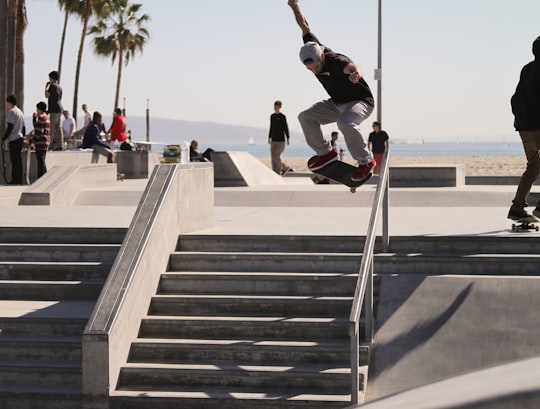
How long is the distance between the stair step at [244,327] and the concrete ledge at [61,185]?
23.0 feet

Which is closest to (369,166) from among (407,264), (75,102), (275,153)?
(407,264)

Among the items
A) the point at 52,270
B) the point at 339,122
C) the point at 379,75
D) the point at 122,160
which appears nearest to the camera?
the point at 339,122

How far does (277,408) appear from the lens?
700 centimetres

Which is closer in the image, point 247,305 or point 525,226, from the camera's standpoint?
point 247,305

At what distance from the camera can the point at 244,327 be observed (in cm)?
801

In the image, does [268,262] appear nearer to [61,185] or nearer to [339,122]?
[339,122]

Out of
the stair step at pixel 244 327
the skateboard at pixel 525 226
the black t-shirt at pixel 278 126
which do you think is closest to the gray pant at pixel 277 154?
the black t-shirt at pixel 278 126

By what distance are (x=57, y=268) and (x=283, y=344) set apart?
2.57 meters

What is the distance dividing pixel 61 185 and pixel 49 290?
6.71 m

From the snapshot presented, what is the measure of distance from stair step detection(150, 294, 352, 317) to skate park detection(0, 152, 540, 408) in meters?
0.01

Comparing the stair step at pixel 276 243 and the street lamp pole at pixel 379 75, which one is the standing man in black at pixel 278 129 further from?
the stair step at pixel 276 243

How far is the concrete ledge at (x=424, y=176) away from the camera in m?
19.5

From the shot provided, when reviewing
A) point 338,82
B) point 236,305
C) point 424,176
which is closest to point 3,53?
point 424,176

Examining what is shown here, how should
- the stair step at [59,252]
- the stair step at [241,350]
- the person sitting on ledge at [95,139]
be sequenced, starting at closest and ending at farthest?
1. the stair step at [241,350]
2. the stair step at [59,252]
3. the person sitting on ledge at [95,139]
